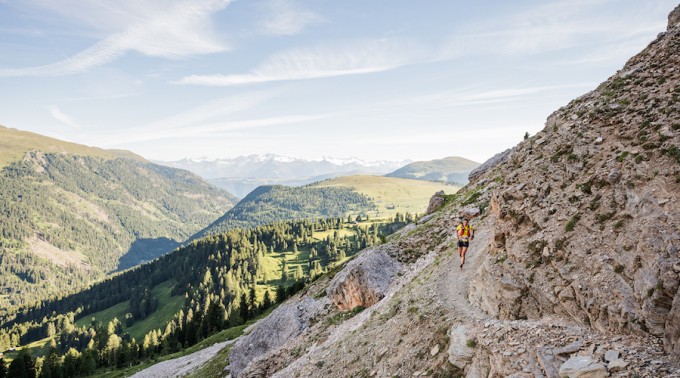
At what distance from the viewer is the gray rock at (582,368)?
12.4 metres

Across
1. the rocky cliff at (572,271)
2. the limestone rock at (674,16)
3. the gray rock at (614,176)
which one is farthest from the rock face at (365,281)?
the limestone rock at (674,16)

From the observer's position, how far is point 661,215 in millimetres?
14602

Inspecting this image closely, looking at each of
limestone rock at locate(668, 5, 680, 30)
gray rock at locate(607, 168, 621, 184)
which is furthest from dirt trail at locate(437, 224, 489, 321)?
Result: limestone rock at locate(668, 5, 680, 30)

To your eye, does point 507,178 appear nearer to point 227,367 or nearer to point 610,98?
point 610,98

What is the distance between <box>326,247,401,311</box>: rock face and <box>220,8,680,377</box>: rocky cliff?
828 centimetres

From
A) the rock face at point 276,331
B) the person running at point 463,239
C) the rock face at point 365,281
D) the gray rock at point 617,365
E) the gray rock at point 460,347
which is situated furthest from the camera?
the rock face at point 276,331

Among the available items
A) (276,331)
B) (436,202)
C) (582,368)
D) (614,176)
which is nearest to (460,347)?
(582,368)

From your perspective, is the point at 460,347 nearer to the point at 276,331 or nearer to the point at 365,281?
the point at 365,281

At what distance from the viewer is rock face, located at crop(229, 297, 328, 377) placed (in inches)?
1774

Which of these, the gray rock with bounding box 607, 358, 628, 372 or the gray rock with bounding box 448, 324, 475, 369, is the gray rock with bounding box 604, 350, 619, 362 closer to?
the gray rock with bounding box 607, 358, 628, 372

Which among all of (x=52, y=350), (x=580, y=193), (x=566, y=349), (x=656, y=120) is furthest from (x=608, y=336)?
(x=52, y=350)

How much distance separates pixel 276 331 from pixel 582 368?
39873 mm

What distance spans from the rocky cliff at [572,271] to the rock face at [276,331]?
1454cm

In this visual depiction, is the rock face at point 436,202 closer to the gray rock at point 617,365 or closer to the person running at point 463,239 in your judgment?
the person running at point 463,239
